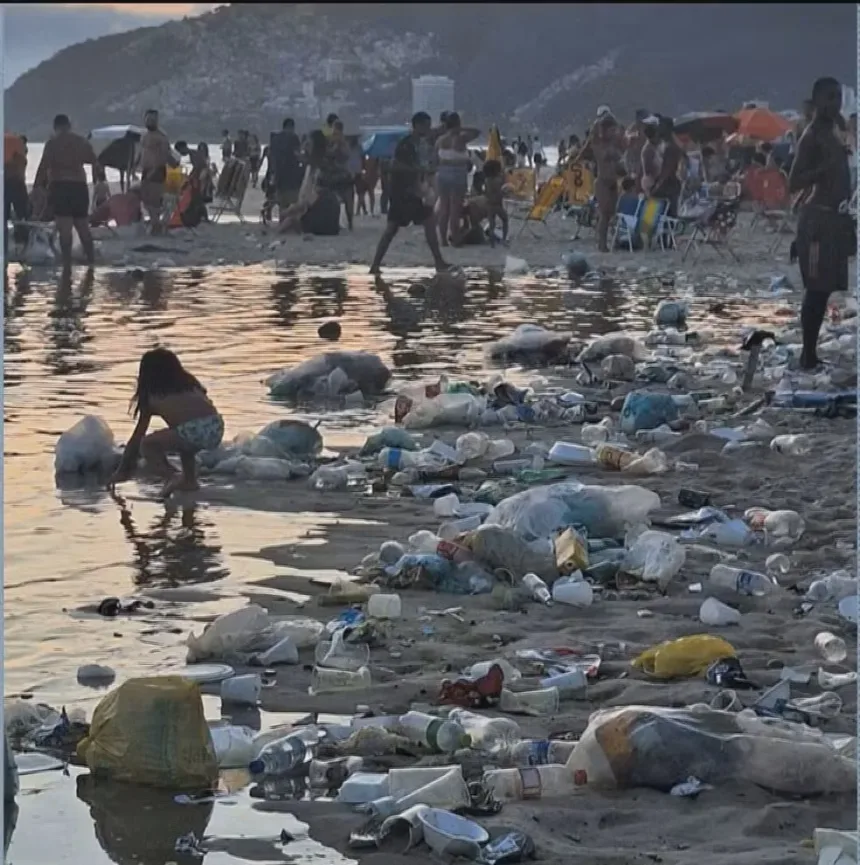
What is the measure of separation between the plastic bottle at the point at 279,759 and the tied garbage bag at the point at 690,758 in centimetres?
64

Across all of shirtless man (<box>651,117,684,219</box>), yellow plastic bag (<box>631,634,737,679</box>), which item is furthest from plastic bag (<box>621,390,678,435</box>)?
shirtless man (<box>651,117,684,219</box>)

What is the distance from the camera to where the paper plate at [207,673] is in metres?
4.91

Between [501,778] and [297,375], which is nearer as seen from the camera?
[501,778]

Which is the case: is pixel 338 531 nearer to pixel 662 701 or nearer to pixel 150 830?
pixel 662 701

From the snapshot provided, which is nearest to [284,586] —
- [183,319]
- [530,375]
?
[530,375]

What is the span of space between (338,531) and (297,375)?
3502 millimetres

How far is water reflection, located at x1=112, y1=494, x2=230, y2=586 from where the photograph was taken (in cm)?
622

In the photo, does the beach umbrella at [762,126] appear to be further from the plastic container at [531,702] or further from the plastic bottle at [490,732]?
the plastic bottle at [490,732]

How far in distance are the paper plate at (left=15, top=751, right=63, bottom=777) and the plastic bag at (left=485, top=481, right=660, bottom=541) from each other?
8.14ft

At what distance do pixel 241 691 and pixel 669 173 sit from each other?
55.1ft

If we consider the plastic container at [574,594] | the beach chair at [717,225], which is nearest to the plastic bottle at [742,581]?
the plastic container at [574,594]

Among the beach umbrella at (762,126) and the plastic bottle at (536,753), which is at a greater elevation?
the beach umbrella at (762,126)

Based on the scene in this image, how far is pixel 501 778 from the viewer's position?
4.12 m

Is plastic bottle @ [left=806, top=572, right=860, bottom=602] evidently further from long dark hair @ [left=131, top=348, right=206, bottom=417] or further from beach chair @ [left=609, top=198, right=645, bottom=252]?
beach chair @ [left=609, top=198, right=645, bottom=252]
